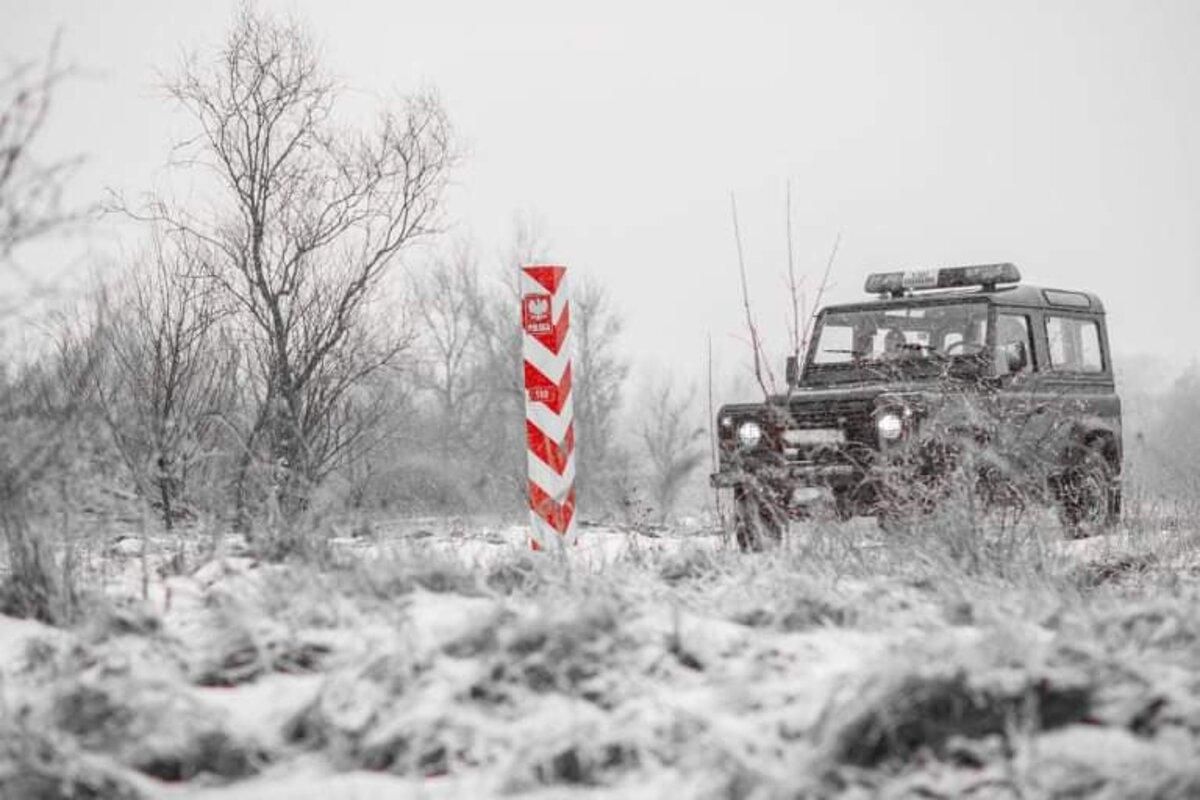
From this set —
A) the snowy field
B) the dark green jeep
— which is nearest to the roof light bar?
the dark green jeep

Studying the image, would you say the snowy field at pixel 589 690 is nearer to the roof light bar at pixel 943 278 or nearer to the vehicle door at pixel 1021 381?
the vehicle door at pixel 1021 381

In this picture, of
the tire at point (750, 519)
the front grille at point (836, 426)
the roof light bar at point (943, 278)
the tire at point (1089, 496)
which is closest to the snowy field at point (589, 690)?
the tire at point (750, 519)

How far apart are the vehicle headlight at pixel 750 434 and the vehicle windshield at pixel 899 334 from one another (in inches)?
42.7

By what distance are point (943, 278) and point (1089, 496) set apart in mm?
1924

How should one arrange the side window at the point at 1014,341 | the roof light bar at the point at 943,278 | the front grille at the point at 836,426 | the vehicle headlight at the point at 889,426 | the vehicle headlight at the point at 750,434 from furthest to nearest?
the roof light bar at the point at 943,278, the side window at the point at 1014,341, the vehicle headlight at the point at 750,434, the front grille at the point at 836,426, the vehicle headlight at the point at 889,426

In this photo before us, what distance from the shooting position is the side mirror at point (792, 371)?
9023 millimetres

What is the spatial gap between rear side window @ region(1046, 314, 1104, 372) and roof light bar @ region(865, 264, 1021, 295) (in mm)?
526

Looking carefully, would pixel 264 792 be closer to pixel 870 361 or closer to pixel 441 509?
pixel 870 361

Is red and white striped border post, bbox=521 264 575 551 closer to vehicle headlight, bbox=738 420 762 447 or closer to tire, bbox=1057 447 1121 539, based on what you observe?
vehicle headlight, bbox=738 420 762 447

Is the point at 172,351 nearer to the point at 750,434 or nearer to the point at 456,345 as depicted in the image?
the point at 750,434

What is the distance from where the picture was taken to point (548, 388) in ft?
24.4

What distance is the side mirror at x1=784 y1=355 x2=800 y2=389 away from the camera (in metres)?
9.02

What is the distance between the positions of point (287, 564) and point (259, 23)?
873 centimetres

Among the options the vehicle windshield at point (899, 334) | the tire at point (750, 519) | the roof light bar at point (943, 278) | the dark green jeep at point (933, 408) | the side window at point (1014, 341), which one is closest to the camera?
the tire at point (750, 519)
